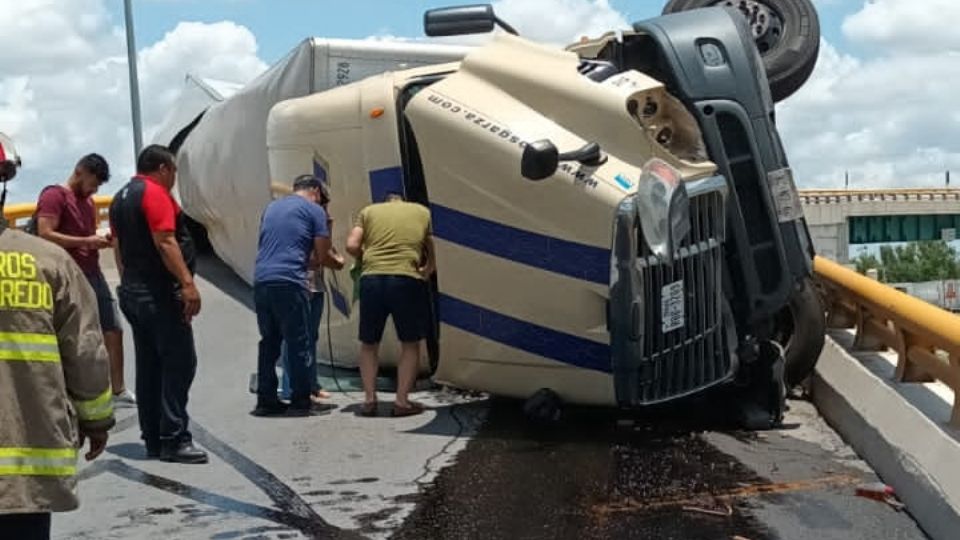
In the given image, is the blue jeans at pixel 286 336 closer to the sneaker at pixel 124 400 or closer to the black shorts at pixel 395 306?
the black shorts at pixel 395 306

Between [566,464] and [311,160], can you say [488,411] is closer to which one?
[566,464]

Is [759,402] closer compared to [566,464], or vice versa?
[566,464]

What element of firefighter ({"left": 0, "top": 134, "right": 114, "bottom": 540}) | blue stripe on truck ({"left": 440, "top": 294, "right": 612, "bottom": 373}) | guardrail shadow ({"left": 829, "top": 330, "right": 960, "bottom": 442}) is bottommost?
guardrail shadow ({"left": 829, "top": 330, "right": 960, "bottom": 442})

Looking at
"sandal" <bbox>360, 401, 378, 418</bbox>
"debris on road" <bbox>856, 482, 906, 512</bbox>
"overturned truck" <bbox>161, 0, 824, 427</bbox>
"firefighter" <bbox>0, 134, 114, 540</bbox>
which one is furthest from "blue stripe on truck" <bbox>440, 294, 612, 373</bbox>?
"firefighter" <bbox>0, 134, 114, 540</bbox>

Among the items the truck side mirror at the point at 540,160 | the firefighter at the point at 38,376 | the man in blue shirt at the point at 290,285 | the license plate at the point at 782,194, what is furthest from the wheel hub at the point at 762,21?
the firefighter at the point at 38,376

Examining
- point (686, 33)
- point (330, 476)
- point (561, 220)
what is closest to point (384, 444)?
point (330, 476)

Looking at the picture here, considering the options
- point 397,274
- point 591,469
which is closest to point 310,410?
point 397,274

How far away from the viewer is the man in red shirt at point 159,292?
20.2ft

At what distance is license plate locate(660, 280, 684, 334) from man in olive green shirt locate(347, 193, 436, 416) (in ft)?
4.88

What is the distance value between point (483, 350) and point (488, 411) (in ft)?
2.18

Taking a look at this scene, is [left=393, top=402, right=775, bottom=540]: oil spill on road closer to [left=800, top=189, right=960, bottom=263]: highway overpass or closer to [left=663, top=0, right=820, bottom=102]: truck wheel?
[left=663, top=0, right=820, bottom=102]: truck wheel

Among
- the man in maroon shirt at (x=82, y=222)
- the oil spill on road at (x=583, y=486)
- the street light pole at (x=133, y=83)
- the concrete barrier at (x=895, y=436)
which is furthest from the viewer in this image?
the street light pole at (x=133, y=83)

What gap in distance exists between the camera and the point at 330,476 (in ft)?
20.1

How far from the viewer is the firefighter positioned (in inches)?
125
